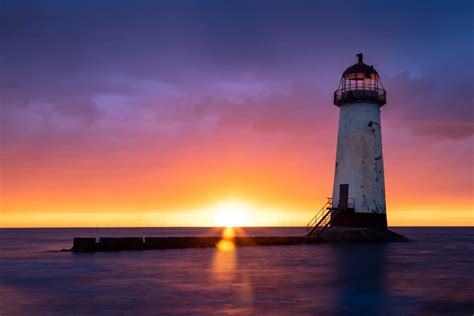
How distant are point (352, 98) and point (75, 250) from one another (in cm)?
2297

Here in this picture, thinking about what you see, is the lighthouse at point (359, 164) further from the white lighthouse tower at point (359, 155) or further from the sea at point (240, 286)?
the sea at point (240, 286)

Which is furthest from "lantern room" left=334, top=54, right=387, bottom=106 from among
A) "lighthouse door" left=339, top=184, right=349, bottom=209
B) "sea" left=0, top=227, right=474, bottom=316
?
"sea" left=0, top=227, right=474, bottom=316

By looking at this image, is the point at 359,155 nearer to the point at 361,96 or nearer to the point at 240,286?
the point at 361,96

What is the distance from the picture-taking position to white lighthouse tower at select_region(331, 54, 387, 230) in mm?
38906

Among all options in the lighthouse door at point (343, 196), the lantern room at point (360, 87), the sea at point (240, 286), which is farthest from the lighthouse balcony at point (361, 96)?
the sea at point (240, 286)

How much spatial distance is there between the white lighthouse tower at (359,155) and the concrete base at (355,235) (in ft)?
1.36

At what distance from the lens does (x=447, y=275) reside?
2422cm

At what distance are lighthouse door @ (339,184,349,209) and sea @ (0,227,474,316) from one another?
Answer: 731 centimetres

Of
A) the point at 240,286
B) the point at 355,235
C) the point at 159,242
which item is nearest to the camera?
the point at 240,286

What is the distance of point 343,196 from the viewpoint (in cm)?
3941

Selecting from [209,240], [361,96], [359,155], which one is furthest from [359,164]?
[209,240]

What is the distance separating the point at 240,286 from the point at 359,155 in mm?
21874

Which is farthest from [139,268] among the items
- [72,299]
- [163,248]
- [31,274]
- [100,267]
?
[163,248]

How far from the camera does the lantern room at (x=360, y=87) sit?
3950 cm
